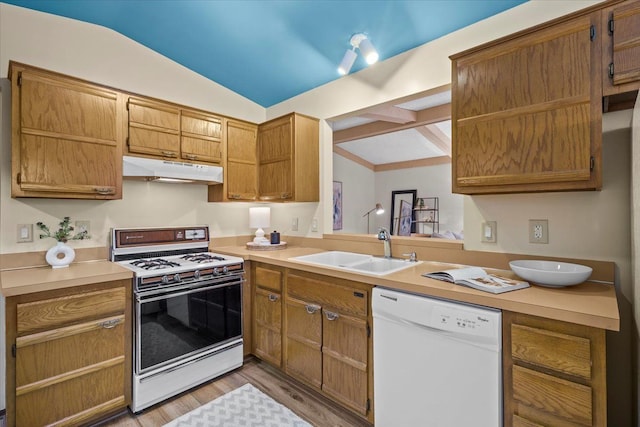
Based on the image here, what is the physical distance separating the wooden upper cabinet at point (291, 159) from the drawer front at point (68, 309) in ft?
4.72

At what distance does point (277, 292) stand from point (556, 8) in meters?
2.39

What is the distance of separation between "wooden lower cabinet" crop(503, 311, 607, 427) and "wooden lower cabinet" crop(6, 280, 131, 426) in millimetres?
2103

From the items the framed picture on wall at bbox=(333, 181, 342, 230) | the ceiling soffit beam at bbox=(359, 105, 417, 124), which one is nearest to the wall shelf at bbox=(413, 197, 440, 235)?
the framed picture on wall at bbox=(333, 181, 342, 230)

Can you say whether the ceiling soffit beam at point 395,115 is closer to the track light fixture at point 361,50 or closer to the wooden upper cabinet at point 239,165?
the track light fixture at point 361,50

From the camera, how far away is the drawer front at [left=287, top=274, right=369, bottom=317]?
1.78 metres

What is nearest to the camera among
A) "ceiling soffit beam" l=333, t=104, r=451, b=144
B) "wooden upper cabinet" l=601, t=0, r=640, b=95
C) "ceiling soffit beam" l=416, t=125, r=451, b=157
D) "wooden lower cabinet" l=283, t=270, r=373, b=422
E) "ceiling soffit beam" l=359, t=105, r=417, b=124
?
"wooden upper cabinet" l=601, t=0, r=640, b=95

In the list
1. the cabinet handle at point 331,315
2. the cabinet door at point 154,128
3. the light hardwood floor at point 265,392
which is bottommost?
the light hardwood floor at point 265,392

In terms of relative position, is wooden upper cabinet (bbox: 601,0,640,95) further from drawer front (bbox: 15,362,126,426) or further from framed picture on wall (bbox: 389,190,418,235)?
framed picture on wall (bbox: 389,190,418,235)

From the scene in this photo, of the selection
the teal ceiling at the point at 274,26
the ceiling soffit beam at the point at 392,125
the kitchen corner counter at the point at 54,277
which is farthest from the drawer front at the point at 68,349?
the ceiling soffit beam at the point at 392,125

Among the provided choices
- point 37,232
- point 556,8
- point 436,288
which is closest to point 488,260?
point 436,288

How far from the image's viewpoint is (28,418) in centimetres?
161

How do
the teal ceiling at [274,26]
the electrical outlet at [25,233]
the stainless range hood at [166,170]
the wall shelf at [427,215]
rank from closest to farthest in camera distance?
the teal ceiling at [274,26] → the electrical outlet at [25,233] → the stainless range hood at [166,170] → the wall shelf at [427,215]

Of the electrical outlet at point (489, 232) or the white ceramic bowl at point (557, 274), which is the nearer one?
the white ceramic bowl at point (557, 274)

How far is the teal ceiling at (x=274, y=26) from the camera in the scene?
1870 millimetres
